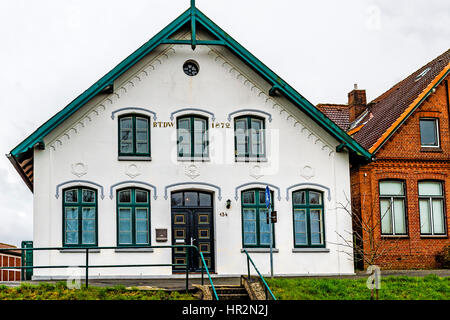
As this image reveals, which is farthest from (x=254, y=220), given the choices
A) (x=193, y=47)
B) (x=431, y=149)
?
(x=431, y=149)

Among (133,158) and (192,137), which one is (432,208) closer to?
(192,137)

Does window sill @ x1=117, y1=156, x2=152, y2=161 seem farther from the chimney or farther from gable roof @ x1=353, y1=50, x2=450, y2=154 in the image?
the chimney

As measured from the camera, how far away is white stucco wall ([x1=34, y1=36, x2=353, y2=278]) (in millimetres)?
22562

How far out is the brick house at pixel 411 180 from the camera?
25938mm

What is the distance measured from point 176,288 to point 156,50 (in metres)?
8.53

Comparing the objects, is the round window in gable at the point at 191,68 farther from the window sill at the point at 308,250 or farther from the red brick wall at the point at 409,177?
the red brick wall at the point at 409,177

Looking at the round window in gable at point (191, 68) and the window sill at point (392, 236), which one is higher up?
the round window in gable at point (191, 68)

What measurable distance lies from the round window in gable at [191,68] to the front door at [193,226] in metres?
3.91

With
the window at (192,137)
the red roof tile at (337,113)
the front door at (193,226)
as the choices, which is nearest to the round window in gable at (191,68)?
the window at (192,137)

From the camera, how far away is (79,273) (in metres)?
22.0

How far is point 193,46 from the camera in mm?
23469

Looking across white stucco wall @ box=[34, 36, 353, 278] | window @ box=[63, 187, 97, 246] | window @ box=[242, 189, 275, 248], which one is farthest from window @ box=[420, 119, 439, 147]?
window @ box=[63, 187, 97, 246]
